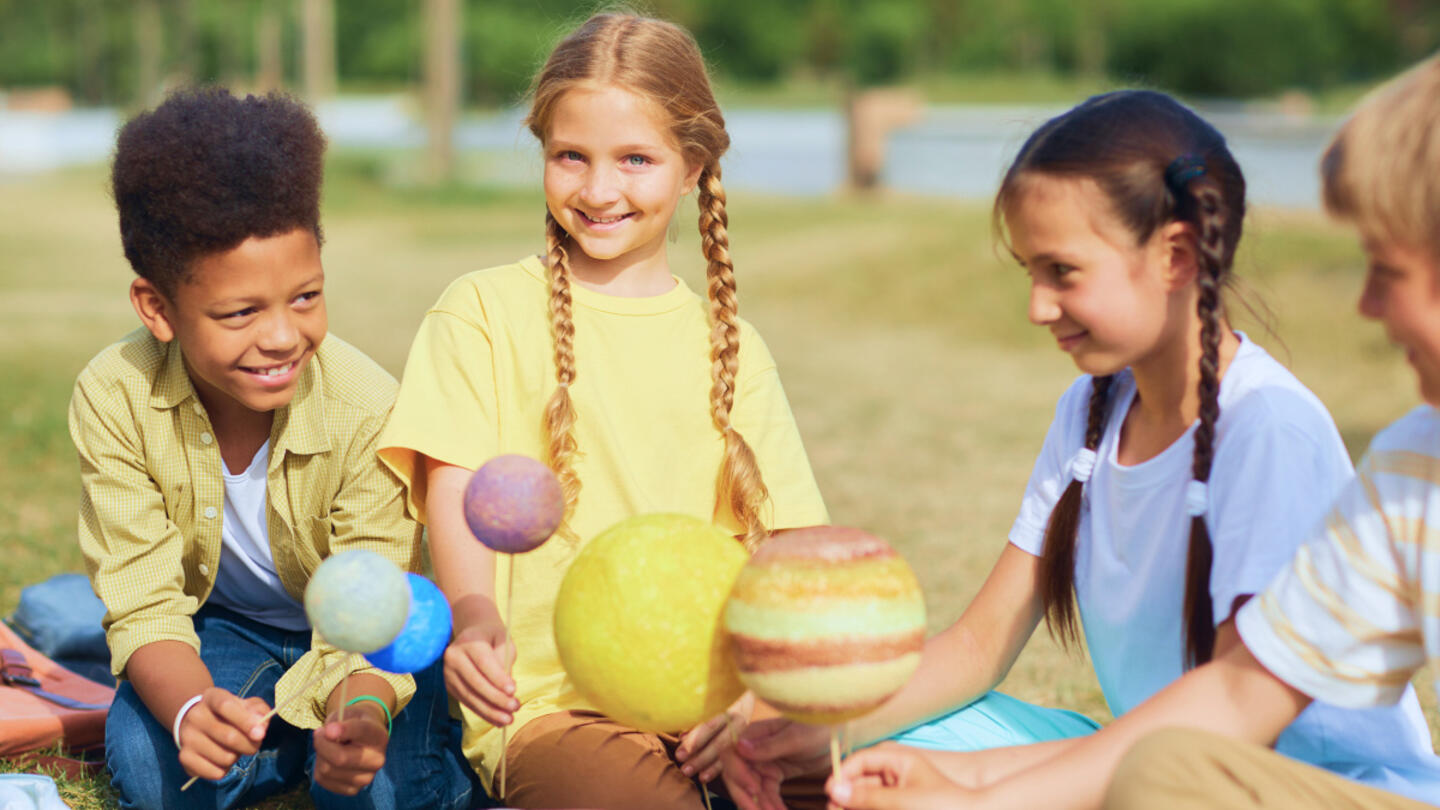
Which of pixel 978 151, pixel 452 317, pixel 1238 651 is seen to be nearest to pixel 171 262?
pixel 452 317

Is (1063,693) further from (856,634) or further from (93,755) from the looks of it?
(93,755)

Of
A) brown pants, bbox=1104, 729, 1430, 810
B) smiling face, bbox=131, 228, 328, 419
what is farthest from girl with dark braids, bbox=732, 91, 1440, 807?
smiling face, bbox=131, 228, 328, 419

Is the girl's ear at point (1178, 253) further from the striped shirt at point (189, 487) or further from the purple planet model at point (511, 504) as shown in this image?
the striped shirt at point (189, 487)

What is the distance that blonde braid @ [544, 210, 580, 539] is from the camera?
2723mm

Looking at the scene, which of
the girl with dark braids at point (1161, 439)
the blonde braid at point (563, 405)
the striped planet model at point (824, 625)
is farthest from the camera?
the blonde braid at point (563, 405)

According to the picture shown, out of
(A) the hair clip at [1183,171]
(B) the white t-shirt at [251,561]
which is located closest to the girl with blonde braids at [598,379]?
(B) the white t-shirt at [251,561]

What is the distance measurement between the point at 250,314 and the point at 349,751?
878 millimetres

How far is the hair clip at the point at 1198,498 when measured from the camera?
2205 mm

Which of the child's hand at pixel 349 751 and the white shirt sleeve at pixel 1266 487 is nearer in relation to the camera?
the white shirt sleeve at pixel 1266 487

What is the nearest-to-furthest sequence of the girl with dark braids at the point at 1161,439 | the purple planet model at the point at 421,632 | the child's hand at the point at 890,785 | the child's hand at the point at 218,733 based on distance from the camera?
the child's hand at the point at 890,785 → the girl with dark braids at the point at 1161,439 → the purple planet model at the point at 421,632 → the child's hand at the point at 218,733

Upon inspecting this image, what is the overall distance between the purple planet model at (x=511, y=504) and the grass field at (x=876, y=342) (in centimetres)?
128

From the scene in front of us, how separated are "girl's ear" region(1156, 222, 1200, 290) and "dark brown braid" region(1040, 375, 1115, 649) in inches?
14.4

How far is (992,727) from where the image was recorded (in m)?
2.67

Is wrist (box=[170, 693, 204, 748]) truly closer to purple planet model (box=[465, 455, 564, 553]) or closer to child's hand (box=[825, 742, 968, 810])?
purple planet model (box=[465, 455, 564, 553])
